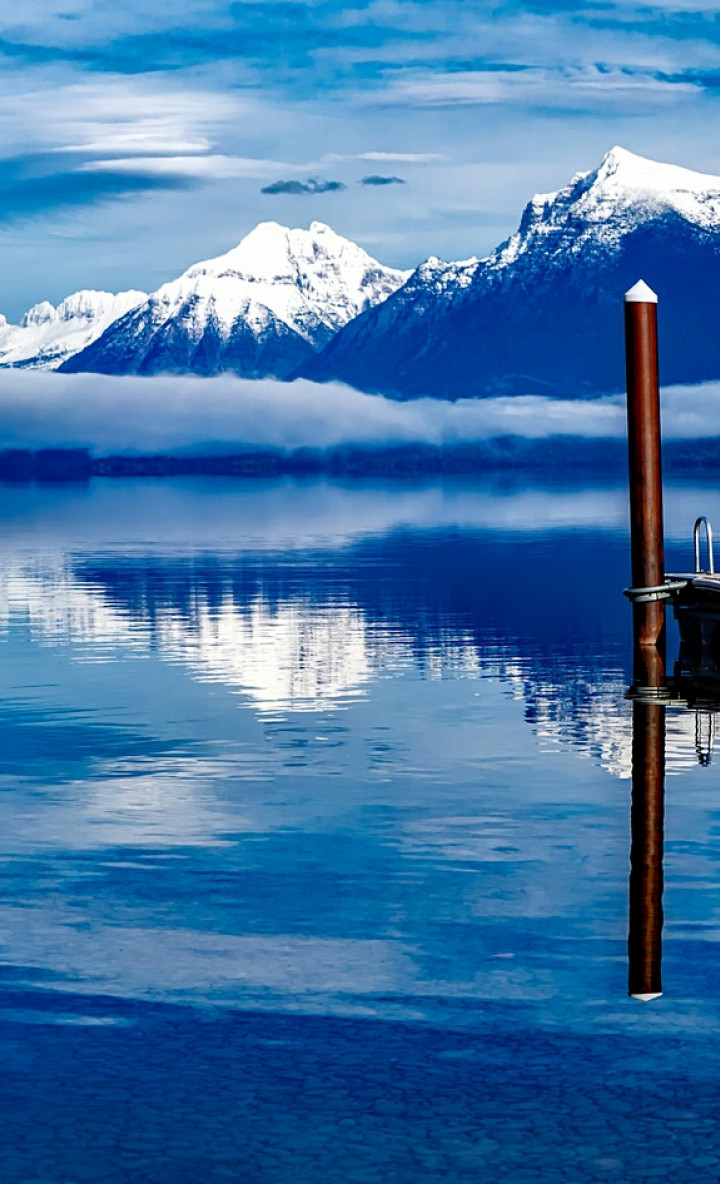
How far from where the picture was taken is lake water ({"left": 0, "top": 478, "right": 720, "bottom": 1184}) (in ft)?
39.7

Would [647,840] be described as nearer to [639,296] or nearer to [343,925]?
[343,925]

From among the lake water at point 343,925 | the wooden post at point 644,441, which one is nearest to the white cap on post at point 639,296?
the wooden post at point 644,441

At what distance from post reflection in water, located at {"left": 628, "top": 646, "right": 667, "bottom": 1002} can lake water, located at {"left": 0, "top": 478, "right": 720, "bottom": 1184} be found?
0.14m

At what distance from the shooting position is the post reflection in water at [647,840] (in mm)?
15328

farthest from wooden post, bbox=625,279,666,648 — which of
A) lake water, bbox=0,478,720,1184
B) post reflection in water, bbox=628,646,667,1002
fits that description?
post reflection in water, bbox=628,646,667,1002

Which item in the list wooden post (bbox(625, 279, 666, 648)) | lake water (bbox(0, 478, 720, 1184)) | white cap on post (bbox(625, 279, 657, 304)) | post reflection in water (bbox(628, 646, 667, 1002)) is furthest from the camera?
white cap on post (bbox(625, 279, 657, 304))

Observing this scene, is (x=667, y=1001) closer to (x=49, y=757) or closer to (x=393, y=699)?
(x=49, y=757)

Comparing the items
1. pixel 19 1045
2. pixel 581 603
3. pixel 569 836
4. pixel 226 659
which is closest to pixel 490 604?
pixel 581 603

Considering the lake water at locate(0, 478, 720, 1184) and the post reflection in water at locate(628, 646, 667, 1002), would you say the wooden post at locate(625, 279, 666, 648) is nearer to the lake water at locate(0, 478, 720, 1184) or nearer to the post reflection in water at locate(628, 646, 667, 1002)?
the lake water at locate(0, 478, 720, 1184)

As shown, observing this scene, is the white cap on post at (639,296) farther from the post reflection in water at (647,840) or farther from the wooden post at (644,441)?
the post reflection in water at (647,840)

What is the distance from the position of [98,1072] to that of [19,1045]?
0.86 meters

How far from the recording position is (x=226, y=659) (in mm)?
39688

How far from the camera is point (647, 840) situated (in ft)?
66.1

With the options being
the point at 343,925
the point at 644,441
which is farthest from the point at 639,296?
the point at 343,925
